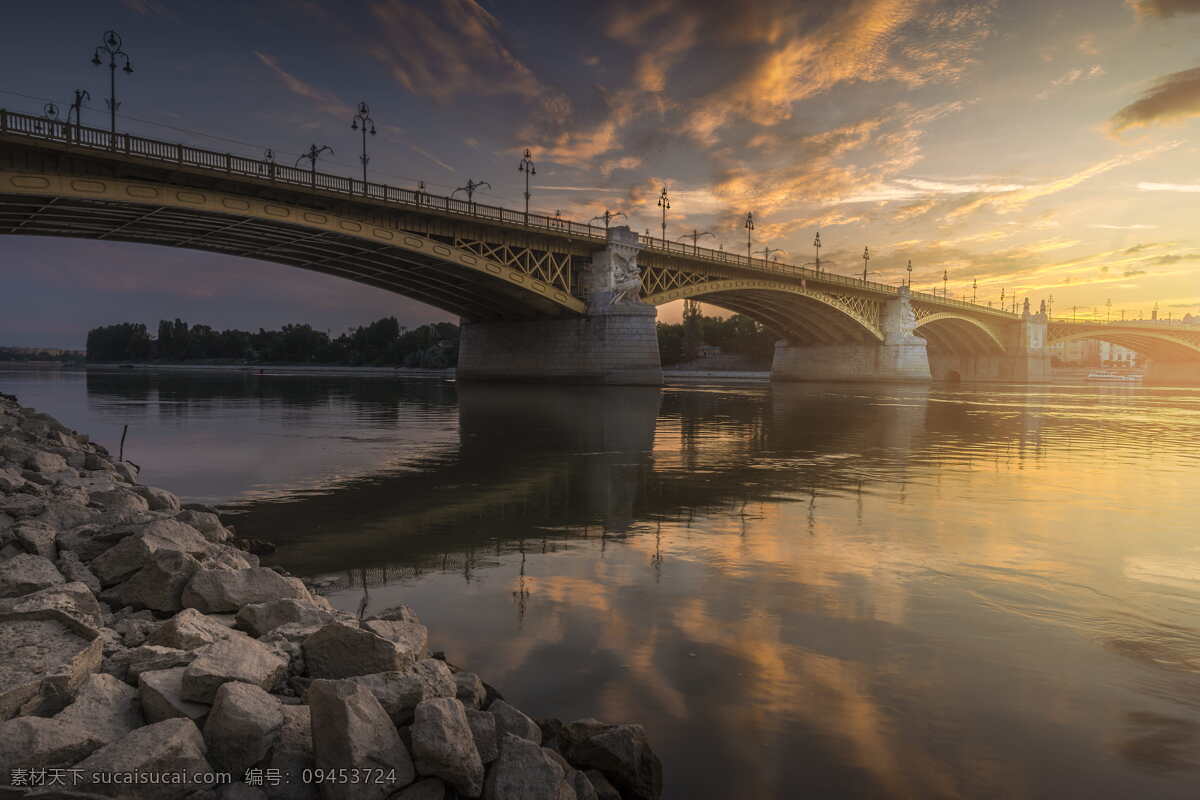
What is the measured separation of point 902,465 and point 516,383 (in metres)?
51.1

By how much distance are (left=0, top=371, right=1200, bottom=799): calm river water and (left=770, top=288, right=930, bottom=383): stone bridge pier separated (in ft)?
250

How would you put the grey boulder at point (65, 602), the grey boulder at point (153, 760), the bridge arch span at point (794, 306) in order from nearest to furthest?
the grey boulder at point (153, 760)
the grey boulder at point (65, 602)
the bridge arch span at point (794, 306)

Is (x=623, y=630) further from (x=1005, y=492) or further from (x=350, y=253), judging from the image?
(x=350, y=253)

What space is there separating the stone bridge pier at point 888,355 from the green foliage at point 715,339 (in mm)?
35037

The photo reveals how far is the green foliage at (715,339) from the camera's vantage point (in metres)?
133

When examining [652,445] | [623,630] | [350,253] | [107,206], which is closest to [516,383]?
[350,253]

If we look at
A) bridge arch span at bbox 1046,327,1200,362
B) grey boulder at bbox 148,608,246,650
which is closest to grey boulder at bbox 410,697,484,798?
grey boulder at bbox 148,608,246,650

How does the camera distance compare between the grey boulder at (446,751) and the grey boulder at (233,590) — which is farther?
the grey boulder at (233,590)

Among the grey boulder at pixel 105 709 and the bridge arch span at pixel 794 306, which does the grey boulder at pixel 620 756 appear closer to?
the grey boulder at pixel 105 709

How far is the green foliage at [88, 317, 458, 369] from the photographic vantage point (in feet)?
500

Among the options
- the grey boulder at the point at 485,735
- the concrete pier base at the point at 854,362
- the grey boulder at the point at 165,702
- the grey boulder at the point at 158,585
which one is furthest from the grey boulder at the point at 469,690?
the concrete pier base at the point at 854,362

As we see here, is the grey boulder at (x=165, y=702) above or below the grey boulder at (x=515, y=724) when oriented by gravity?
above

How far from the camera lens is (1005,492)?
1205cm

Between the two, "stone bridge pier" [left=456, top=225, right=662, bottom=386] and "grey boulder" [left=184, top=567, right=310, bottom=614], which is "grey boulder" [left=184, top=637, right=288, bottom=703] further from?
"stone bridge pier" [left=456, top=225, right=662, bottom=386]
